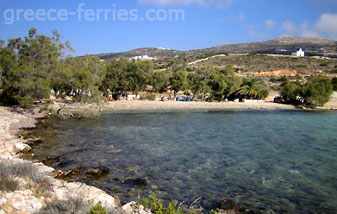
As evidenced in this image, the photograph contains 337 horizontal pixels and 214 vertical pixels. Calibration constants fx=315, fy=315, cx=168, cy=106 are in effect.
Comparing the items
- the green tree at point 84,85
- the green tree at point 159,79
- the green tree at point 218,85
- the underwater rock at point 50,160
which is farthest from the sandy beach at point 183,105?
the underwater rock at point 50,160

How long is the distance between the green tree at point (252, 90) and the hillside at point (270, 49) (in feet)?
181

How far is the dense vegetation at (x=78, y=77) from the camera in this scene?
2697 cm

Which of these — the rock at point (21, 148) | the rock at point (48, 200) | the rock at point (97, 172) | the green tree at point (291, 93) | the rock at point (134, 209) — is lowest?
the rock at point (97, 172)

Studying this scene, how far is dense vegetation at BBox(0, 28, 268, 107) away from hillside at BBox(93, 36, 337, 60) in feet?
206

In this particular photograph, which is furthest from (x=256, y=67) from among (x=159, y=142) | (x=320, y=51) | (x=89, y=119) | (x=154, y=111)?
(x=159, y=142)

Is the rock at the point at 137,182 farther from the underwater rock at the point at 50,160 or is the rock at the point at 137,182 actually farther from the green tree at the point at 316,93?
the green tree at the point at 316,93

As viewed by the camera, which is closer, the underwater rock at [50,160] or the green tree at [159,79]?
the underwater rock at [50,160]

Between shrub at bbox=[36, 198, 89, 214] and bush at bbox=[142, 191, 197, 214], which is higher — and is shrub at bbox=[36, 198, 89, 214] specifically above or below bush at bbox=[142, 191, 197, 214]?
above

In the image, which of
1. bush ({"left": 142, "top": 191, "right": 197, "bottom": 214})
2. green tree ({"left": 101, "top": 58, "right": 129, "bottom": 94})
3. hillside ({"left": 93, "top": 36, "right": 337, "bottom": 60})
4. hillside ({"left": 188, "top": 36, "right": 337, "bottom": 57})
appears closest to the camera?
bush ({"left": 142, "top": 191, "right": 197, "bottom": 214})

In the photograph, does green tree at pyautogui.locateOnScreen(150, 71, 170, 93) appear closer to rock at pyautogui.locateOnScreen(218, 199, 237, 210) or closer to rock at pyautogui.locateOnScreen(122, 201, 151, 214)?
rock at pyautogui.locateOnScreen(218, 199, 237, 210)

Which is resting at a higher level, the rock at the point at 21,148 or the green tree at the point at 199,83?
the green tree at the point at 199,83

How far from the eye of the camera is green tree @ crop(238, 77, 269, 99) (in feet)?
170

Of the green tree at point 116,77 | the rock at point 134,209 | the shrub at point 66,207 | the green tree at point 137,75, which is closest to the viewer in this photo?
the shrub at point 66,207

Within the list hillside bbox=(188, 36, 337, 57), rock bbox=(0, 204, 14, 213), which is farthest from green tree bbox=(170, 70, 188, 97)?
hillside bbox=(188, 36, 337, 57)
